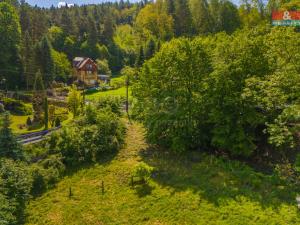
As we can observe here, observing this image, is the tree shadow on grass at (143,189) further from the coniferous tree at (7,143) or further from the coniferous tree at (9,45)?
the coniferous tree at (9,45)

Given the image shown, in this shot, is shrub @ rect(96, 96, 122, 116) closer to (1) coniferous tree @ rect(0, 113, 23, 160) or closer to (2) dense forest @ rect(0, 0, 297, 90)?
(1) coniferous tree @ rect(0, 113, 23, 160)

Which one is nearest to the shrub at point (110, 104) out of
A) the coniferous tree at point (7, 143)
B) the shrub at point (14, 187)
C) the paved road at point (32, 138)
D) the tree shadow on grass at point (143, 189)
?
the paved road at point (32, 138)

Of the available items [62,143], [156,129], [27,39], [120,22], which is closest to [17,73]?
[27,39]

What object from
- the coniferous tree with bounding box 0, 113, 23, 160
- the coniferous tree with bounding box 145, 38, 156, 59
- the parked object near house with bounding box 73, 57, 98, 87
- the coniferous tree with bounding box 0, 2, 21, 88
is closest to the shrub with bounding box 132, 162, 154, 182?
the coniferous tree with bounding box 0, 113, 23, 160

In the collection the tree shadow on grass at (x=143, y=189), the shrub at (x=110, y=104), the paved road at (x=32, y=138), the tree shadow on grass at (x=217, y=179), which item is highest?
the shrub at (x=110, y=104)

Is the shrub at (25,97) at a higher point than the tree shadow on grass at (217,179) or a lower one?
higher

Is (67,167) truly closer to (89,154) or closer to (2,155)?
(89,154)
